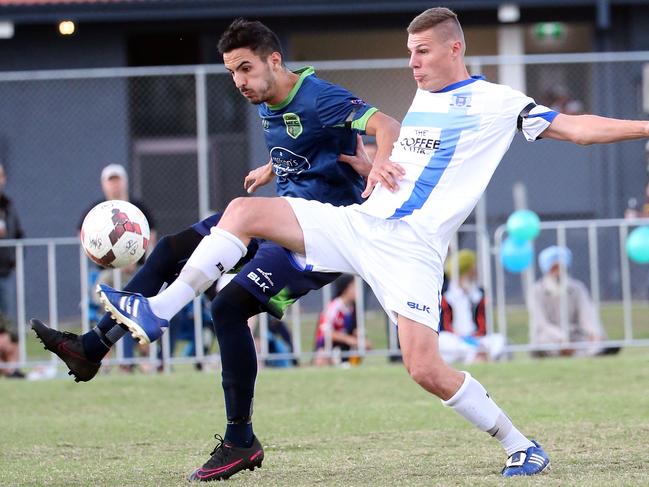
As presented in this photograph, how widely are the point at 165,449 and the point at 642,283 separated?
34.8ft

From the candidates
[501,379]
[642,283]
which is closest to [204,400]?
[501,379]

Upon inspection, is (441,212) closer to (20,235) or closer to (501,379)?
(501,379)

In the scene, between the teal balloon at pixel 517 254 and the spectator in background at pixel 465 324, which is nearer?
the spectator in background at pixel 465 324

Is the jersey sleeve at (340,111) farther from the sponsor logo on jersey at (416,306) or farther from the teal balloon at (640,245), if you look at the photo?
the teal balloon at (640,245)

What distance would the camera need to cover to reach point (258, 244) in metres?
6.39

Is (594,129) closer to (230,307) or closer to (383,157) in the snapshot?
(383,157)

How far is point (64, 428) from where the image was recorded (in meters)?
8.42

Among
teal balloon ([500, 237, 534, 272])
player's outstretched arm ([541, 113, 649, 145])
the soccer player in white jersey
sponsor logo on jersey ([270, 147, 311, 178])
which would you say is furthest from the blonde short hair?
teal balloon ([500, 237, 534, 272])

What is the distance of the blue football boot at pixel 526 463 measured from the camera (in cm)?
580

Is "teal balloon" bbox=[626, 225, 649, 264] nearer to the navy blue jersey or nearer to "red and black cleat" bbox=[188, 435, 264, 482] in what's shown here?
the navy blue jersey

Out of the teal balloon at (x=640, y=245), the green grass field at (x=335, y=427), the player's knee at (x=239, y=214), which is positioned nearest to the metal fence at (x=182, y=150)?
the teal balloon at (x=640, y=245)

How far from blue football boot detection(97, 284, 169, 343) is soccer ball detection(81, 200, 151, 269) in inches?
39.6

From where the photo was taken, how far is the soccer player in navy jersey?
19.5ft

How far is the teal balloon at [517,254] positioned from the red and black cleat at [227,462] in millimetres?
7220
